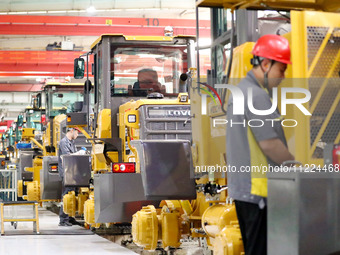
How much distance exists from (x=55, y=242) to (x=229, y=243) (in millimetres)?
4838

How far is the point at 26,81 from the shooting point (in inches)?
1085

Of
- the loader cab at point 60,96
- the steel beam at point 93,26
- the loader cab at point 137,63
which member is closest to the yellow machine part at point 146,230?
the loader cab at point 137,63

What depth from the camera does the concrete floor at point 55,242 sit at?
783cm

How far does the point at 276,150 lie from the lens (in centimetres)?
364

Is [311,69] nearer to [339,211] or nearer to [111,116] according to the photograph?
[339,211]

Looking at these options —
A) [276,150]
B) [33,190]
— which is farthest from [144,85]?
[33,190]

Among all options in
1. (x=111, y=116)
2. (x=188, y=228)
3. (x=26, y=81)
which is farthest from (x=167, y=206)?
(x=26, y=81)

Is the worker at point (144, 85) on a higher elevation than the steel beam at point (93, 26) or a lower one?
lower

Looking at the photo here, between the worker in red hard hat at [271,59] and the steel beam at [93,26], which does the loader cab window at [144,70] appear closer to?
the worker in red hard hat at [271,59]

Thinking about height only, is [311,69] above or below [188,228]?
above

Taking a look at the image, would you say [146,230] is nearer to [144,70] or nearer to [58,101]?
[144,70]

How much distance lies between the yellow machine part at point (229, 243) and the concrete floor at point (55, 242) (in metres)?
3.06

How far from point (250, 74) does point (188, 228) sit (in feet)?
9.36

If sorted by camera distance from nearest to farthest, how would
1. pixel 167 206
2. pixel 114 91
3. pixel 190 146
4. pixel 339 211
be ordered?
pixel 339 211 < pixel 190 146 < pixel 167 206 < pixel 114 91
